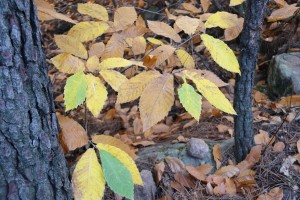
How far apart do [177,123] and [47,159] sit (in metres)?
1.64

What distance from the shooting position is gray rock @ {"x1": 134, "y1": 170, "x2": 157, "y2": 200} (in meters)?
1.67

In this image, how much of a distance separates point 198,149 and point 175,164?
0.58ft

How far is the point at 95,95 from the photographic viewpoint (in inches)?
42.7

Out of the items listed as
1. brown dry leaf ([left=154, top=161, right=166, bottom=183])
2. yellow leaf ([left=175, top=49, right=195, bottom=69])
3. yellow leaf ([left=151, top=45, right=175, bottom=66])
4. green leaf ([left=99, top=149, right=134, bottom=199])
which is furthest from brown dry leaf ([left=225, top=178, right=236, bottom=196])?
green leaf ([left=99, top=149, right=134, bottom=199])

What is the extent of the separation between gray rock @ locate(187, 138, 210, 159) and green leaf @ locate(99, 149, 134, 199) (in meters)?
1.02

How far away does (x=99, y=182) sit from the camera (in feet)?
3.31

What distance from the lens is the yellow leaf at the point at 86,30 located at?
4.48 ft

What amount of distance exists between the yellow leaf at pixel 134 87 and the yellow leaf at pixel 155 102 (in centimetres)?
4

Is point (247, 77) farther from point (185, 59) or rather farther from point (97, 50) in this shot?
point (97, 50)

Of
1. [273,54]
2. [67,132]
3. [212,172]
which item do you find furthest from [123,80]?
[273,54]

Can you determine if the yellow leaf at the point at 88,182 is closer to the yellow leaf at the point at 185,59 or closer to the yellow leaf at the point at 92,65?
the yellow leaf at the point at 92,65

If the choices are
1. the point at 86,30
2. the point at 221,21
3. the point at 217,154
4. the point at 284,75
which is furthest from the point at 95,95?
the point at 284,75

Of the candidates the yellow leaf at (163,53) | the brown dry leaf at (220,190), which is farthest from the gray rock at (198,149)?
the yellow leaf at (163,53)

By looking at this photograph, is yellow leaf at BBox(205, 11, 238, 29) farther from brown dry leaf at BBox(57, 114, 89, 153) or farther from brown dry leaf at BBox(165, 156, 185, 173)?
brown dry leaf at BBox(165, 156, 185, 173)
